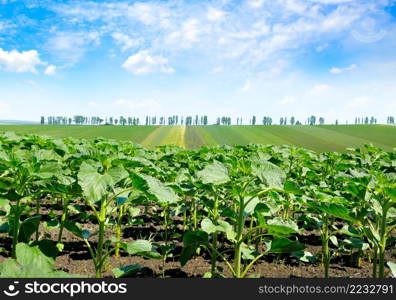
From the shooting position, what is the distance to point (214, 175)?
3.09 m

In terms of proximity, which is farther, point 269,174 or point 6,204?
point 6,204

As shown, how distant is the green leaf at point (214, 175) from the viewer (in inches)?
117

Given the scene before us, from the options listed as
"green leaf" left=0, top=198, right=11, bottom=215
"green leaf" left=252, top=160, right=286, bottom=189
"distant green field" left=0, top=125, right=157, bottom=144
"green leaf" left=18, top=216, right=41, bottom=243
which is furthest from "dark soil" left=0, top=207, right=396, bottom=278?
"distant green field" left=0, top=125, right=157, bottom=144

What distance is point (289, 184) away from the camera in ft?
9.67

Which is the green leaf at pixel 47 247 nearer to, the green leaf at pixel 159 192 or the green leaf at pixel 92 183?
the green leaf at pixel 92 183

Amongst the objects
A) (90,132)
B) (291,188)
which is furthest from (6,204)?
(90,132)

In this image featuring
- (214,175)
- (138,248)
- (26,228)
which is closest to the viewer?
(214,175)

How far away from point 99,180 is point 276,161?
4.02m

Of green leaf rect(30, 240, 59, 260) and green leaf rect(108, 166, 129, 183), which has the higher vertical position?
green leaf rect(108, 166, 129, 183)

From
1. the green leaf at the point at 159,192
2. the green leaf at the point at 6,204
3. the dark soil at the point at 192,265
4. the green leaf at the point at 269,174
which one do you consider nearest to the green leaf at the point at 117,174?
the green leaf at the point at 159,192

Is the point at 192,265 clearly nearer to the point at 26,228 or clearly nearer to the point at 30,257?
the point at 26,228

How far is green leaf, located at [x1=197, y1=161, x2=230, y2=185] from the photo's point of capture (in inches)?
117

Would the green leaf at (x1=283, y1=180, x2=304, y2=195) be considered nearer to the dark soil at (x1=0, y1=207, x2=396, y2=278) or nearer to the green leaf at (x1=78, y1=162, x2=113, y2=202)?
the green leaf at (x1=78, y1=162, x2=113, y2=202)

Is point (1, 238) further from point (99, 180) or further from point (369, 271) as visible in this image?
point (369, 271)
